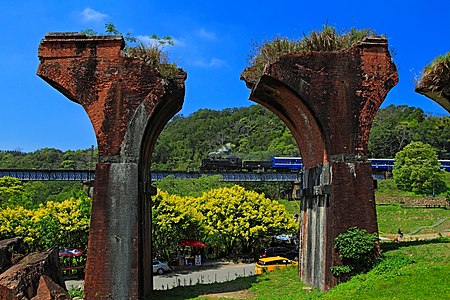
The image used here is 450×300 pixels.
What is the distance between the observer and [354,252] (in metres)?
10.3

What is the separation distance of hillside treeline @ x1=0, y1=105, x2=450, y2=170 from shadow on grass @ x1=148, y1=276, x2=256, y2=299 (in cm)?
4738

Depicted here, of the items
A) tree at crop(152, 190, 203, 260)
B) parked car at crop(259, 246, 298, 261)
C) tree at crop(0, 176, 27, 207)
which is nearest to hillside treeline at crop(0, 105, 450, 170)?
tree at crop(0, 176, 27, 207)

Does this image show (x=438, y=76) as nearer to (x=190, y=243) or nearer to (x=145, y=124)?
(x=145, y=124)

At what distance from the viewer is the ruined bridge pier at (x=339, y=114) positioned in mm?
10695

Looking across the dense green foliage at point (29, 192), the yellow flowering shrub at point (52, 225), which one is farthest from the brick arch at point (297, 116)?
the dense green foliage at point (29, 192)

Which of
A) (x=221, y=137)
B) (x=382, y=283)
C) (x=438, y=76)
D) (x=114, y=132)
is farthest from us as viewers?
(x=221, y=137)

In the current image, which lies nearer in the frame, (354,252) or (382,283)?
(382,283)

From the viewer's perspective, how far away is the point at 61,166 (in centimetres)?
6812

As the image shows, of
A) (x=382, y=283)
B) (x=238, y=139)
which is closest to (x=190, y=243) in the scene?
(x=382, y=283)

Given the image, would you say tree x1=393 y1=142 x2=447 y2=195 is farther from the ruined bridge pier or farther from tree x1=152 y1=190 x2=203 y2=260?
the ruined bridge pier

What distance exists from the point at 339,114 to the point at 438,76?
7.70 feet

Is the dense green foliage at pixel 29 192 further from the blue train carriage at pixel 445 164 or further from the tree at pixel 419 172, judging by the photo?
the blue train carriage at pixel 445 164

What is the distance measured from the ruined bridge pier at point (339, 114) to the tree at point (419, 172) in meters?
43.7

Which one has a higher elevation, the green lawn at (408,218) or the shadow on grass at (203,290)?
the shadow on grass at (203,290)
